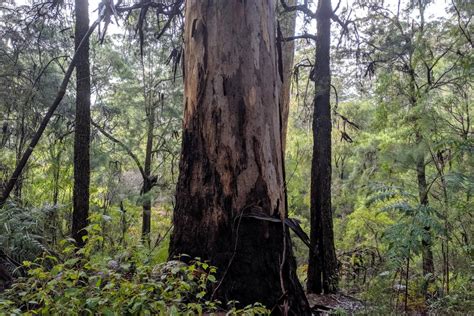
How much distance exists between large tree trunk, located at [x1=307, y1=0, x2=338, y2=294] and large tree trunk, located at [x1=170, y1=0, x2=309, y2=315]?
3572 mm

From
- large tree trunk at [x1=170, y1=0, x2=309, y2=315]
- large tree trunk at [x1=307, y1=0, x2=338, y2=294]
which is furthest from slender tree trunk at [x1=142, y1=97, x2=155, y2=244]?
large tree trunk at [x1=170, y1=0, x2=309, y2=315]

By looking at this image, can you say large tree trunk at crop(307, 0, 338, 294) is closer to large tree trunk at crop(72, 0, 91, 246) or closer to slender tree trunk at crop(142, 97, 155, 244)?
large tree trunk at crop(72, 0, 91, 246)

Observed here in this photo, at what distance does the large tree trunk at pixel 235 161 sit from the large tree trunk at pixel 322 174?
3.57 metres

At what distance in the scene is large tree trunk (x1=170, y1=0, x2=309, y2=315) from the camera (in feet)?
9.78

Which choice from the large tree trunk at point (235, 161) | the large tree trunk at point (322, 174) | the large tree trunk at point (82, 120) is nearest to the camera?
the large tree trunk at point (235, 161)

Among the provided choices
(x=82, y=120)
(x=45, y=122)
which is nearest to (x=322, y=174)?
(x=82, y=120)

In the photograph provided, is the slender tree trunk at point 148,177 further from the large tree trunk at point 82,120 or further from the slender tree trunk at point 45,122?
the slender tree trunk at point 45,122

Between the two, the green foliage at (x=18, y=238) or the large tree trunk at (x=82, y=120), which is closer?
the green foliage at (x=18, y=238)

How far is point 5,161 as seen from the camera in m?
11.1

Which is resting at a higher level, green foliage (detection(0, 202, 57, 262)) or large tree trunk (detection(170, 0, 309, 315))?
large tree trunk (detection(170, 0, 309, 315))

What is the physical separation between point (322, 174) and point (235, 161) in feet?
13.4

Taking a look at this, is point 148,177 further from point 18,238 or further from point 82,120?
point 18,238

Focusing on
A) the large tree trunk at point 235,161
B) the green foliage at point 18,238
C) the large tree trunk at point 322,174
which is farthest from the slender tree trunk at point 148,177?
the large tree trunk at point 235,161

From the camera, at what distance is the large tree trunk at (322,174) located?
652 centimetres
